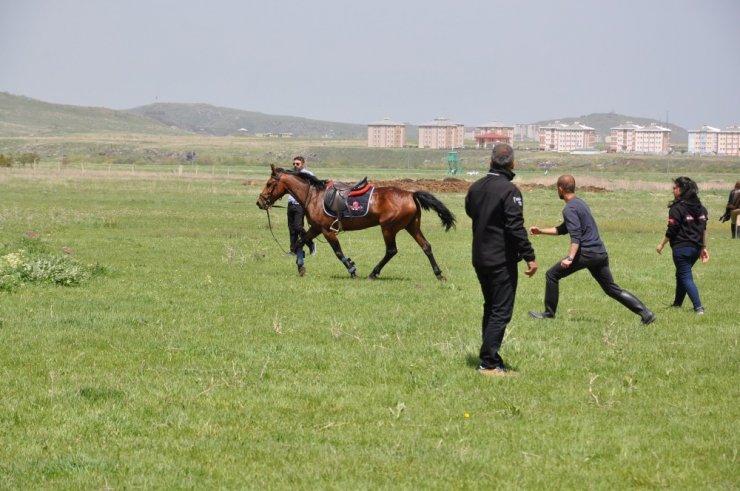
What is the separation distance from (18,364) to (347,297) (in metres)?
6.72

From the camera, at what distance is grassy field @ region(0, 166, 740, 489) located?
728cm

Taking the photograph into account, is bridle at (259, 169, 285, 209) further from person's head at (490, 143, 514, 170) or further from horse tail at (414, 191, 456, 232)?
person's head at (490, 143, 514, 170)

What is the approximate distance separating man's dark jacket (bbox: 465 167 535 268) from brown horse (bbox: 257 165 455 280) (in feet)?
29.6

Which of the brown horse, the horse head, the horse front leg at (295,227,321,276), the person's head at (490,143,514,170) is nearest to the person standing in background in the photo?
the brown horse

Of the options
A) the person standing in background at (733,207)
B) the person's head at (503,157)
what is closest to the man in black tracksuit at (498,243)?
the person's head at (503,157)

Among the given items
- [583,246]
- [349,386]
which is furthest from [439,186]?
[349,386]

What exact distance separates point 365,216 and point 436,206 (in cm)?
156

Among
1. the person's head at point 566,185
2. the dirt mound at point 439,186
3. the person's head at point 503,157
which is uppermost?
the person's head at point 503,157

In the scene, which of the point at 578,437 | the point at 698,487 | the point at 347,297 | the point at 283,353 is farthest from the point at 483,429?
the point at 347,297

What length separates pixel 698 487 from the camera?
6.91m

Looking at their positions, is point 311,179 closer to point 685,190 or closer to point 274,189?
point 274,189

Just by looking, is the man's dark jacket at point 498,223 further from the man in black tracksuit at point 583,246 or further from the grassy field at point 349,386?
the man in black tracksuit at point 583,246

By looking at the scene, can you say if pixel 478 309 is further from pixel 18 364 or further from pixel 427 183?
pixel 427 183

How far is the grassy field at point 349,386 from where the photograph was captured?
7.28 metres
